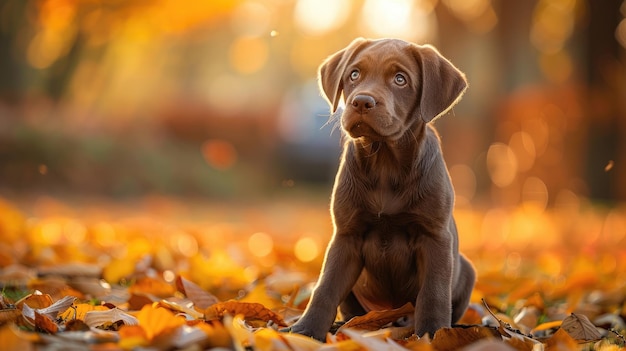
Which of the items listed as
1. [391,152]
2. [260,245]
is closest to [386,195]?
[391,152]

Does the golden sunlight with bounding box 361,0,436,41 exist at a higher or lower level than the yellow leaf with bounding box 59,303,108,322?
higher

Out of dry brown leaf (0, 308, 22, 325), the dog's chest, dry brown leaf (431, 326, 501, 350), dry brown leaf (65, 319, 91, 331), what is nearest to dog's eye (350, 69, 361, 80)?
the dog's chest

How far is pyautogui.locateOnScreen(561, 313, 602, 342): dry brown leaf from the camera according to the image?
3.36 m

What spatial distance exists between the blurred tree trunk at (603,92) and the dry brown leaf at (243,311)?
1093cm

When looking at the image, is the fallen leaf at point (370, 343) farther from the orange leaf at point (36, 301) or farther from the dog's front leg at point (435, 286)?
the orange leaf at point (36, 301)

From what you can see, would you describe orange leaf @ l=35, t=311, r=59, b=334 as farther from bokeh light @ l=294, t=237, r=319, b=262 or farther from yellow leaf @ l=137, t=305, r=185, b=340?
bokeh light @ l=294, t=237, r=319, b=262

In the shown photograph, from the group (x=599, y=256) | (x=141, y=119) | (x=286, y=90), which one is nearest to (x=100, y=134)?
(x=141, y=119)

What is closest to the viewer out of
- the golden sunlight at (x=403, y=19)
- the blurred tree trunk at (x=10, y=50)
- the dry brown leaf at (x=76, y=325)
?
the dry brown leaf at (x=76, y=325)

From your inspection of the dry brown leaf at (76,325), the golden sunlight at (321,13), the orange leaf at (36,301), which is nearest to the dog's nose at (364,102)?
the dry brown leaf at (76,325)

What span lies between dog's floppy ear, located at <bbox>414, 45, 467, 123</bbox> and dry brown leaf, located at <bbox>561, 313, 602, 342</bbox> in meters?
1.08

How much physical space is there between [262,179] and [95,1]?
5941 millimetres

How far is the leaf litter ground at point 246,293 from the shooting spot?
2553 mm

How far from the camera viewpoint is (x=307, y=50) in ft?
117

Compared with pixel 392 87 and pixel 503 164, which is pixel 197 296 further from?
pixel 503 164
